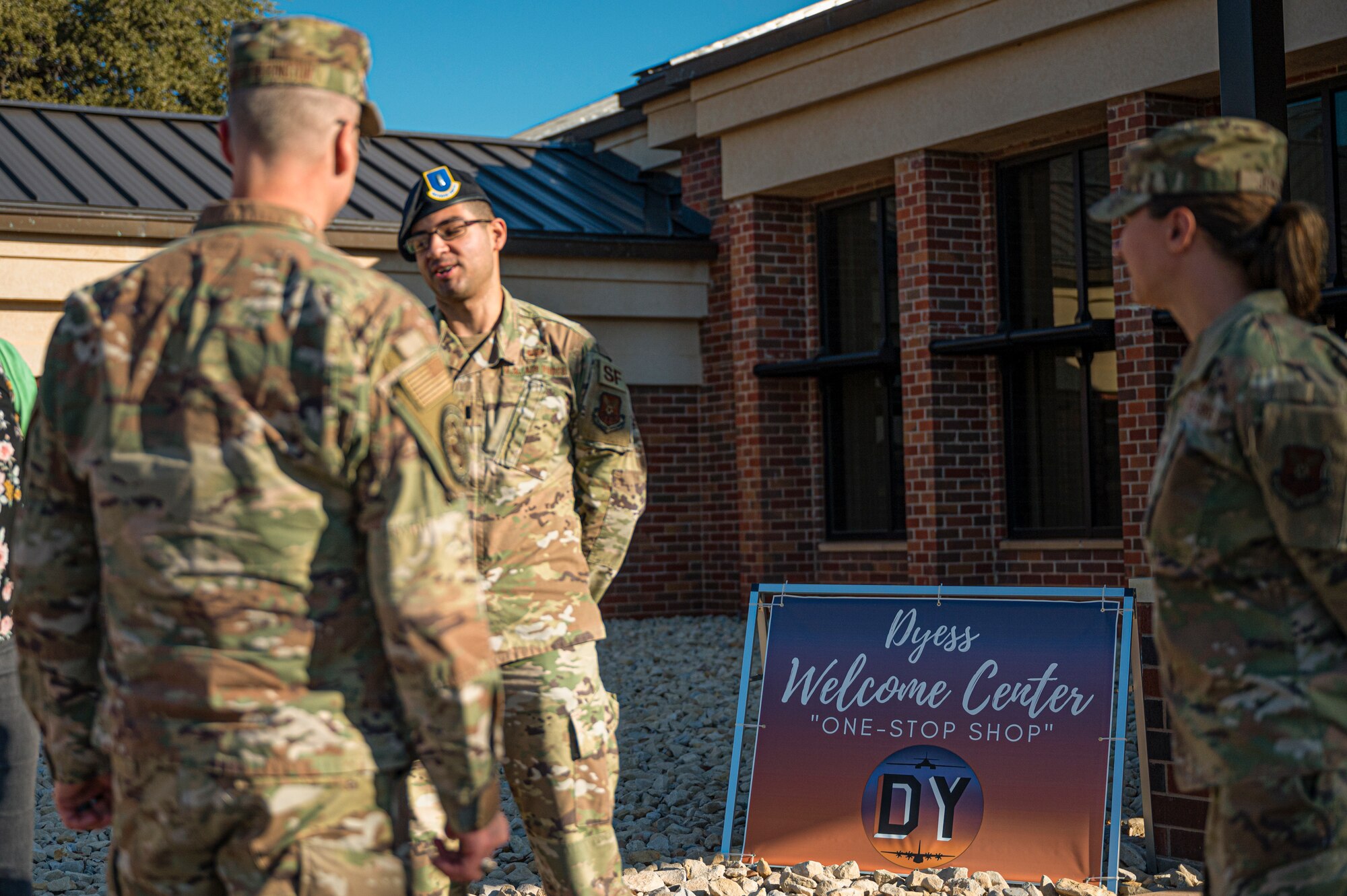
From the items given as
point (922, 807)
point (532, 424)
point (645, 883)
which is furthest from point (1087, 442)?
point (532, 424)

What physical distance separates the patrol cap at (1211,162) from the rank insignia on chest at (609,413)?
1.83 m

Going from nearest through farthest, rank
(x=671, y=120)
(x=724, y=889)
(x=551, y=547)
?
(x=551, y=547), (x=724, y=889), (x=671, y=120)

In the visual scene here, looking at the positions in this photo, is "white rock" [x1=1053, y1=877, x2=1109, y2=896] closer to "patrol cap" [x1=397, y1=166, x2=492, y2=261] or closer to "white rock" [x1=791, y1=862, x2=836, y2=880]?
"white rock" [x1=791, y1=862, x2=836, y2=880]

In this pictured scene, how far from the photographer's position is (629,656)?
37.5 feet

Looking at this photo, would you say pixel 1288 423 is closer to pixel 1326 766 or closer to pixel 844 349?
pixel 1326 766

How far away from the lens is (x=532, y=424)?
3.97 meters

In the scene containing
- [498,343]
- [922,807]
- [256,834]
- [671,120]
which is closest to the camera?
[256,834]

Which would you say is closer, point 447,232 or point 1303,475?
point 1303,475

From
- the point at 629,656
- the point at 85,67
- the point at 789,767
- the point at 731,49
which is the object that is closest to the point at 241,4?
the point at 85,67

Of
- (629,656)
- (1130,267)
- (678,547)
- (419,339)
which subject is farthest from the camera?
(678,547)

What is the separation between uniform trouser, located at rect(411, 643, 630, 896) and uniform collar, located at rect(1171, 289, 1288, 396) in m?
1.84

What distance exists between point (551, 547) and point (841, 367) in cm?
897

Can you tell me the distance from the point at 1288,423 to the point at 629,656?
932 cm

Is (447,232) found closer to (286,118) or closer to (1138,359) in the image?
(286,118)
